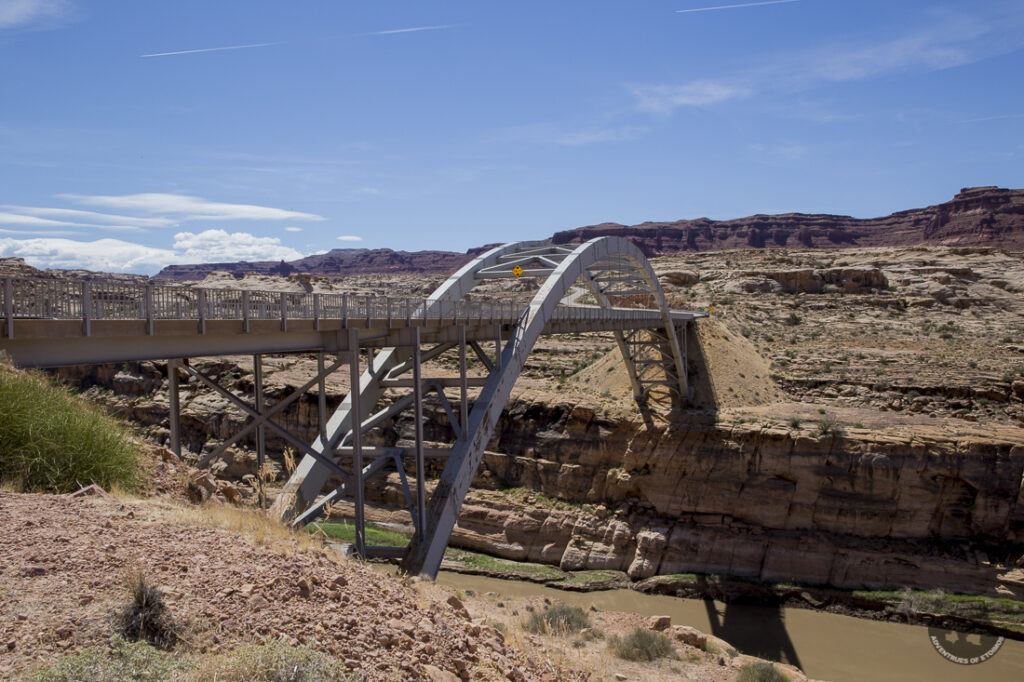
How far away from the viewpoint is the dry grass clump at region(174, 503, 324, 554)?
290 inches

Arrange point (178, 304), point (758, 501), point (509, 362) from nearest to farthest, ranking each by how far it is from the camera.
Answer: point (178, 304) < point (509, 362) < point (758, 501)

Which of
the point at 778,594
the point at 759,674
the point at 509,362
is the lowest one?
the point at 778,594

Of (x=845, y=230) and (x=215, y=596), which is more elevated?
(x=845, y=230)

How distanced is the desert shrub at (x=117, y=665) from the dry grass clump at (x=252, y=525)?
2184 mm

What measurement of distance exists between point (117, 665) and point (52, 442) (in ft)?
15.9

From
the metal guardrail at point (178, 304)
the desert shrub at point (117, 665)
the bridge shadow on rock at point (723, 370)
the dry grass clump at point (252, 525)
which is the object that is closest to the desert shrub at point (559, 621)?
the dry grass clump at point (252, 525)

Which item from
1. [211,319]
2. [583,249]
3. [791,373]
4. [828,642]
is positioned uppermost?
[583,249]

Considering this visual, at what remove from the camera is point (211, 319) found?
10781 mm

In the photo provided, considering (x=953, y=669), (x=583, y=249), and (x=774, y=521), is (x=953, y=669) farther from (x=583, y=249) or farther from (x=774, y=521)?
(x=583, y=249)

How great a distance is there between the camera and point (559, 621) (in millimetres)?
14320

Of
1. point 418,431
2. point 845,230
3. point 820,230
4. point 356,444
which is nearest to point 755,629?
point 418,431

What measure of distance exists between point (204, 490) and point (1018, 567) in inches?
1098

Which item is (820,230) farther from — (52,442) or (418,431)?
(52,442)

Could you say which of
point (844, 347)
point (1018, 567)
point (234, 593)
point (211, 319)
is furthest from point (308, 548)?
point (844, 347)
